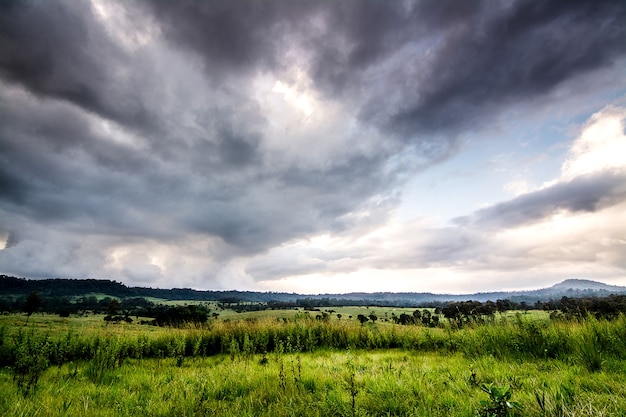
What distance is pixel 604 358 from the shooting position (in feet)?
22.0

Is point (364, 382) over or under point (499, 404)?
under

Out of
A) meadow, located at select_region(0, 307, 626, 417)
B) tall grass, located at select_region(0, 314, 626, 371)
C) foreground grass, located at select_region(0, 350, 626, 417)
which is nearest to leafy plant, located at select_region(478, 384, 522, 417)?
meadow, located at select_region(0, 307, 626, 417)

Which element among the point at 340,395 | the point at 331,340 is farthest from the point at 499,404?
the point at 331,340

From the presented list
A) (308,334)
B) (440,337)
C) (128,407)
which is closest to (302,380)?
(128,407)

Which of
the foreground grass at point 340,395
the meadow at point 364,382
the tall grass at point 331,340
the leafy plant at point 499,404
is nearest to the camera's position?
the leafy plant at point 499,404

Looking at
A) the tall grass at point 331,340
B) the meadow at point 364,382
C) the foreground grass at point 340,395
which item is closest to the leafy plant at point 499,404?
the meadow at point 364,382

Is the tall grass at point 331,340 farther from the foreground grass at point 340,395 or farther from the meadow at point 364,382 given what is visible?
the foreground grass at point 340,395

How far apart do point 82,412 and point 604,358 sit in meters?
10.6

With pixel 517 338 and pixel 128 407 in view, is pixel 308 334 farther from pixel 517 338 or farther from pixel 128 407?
pixel 128 407

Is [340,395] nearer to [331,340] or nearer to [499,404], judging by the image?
[499,404]

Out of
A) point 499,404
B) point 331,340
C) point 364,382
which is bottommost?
point 331,340

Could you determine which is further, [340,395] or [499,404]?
[340,395]

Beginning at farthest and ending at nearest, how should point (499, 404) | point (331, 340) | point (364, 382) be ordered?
point (331, 340)
point (364, 382)
point (499, 404)

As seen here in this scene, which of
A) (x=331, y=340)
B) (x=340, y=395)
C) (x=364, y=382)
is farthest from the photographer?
(x=331, y=340)
